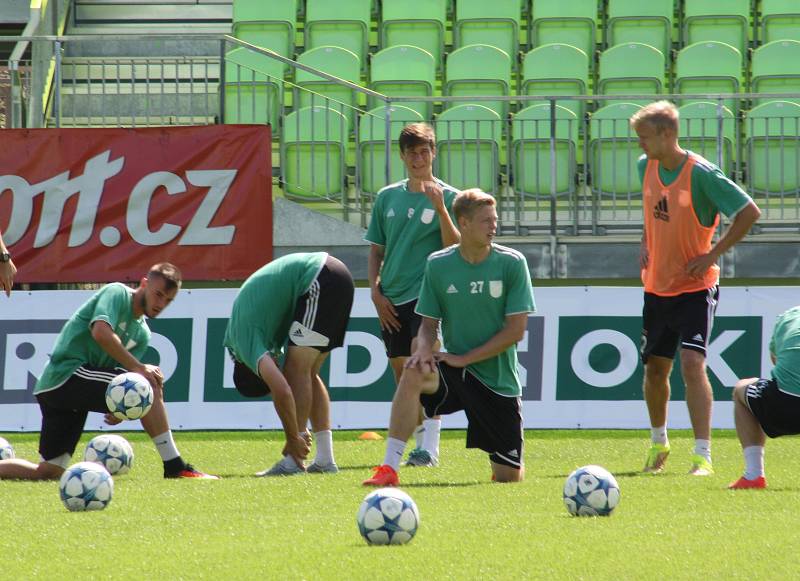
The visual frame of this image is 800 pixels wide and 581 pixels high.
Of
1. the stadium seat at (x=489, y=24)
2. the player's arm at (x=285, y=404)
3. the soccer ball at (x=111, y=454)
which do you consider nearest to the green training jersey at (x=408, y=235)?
the player's arm at (x=285, y=404)

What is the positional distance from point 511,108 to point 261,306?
24.2 feet

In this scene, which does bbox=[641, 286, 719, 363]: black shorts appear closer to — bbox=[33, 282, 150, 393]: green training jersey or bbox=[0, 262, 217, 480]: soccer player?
bbox=[0, 262, 217, 480]: soccer player

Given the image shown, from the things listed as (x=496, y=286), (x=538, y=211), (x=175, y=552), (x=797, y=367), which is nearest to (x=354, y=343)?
(x=538, y=211)

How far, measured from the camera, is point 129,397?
26.1 ft

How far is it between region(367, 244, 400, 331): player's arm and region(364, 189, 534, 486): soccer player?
1.25 meters

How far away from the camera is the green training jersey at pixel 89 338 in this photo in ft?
27.0

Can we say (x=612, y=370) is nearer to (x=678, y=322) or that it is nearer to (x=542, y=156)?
(x=542, y=156)

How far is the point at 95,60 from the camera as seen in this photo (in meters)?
13.7

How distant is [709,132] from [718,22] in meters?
3.30

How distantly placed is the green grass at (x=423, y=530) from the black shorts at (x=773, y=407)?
1.02ft

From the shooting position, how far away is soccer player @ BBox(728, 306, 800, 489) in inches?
272

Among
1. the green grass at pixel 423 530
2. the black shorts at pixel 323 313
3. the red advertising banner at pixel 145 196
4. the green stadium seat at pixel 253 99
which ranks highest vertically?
the green stadium seat at pixel 253 99

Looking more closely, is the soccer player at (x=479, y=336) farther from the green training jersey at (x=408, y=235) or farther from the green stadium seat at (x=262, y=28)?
the green stadium seat at (x=262, y=28)

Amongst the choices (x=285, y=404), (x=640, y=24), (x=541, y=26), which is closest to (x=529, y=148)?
(x=541, y=26)
